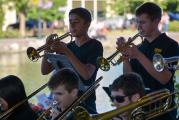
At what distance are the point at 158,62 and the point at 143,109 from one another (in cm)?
62

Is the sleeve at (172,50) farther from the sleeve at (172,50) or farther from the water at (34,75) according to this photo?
the water at (34,75)

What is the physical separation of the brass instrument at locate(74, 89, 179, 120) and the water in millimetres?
2275

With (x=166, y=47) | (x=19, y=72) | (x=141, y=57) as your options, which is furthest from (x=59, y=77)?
(x=19, y=72)

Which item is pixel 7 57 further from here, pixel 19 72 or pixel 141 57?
pixel 141 57

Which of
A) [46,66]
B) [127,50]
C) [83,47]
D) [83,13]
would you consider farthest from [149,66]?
[46,66]

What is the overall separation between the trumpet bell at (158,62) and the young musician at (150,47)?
0.05 metres

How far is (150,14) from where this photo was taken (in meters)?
4.20

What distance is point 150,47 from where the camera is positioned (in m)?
4.25

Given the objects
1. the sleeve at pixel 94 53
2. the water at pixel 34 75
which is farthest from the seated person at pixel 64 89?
the water at pixel 34 75

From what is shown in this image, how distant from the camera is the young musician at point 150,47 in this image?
4.09 metres

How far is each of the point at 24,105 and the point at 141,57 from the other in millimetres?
862

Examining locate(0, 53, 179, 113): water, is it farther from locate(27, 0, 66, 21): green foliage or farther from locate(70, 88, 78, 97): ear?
locate(27, 0, 66, 21): green foliage

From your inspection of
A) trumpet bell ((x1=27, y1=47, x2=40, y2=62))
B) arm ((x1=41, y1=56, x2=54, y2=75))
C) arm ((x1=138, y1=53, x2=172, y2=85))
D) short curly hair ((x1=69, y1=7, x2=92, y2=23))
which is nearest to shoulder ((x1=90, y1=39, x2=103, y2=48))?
short curly hair ((x1=69, y1=7, x2=92, y2=23))

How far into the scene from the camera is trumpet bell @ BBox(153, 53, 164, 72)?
398cm
